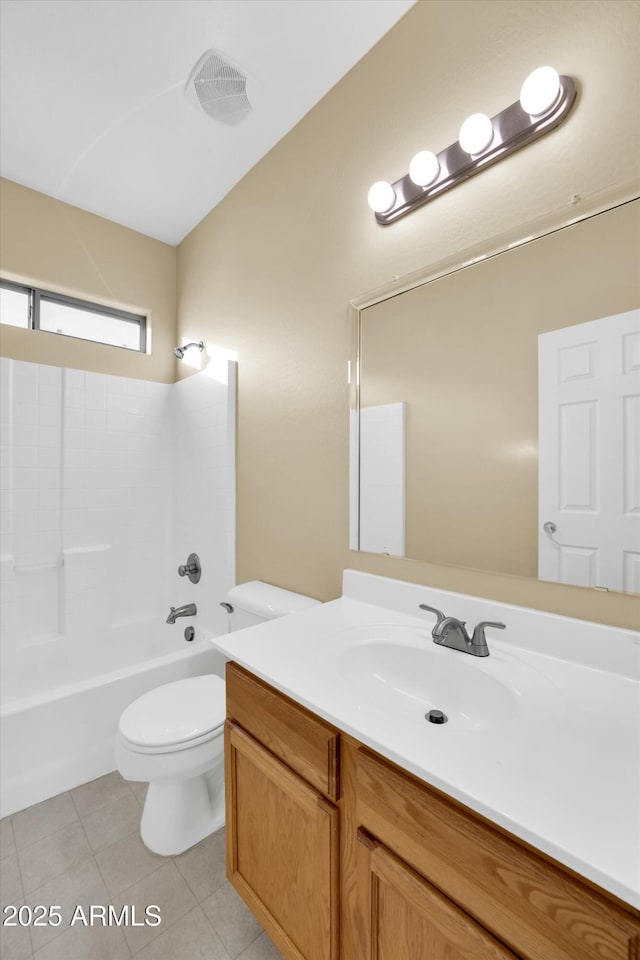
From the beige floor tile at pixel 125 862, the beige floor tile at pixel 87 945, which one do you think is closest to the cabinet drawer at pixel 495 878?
the beige floor tile at pixel 87 945

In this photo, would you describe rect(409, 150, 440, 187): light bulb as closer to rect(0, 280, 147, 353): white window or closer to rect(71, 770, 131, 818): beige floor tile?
rect(0, 280, 147, 353): white window

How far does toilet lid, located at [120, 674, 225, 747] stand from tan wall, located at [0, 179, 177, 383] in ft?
5.80

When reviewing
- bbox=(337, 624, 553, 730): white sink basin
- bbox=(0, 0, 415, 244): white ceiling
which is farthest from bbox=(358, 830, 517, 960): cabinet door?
bbox=(0, 0, 415, 244): white ceiling

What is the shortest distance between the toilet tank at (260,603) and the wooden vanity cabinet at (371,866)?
492 mm

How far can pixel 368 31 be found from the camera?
4.64 ft

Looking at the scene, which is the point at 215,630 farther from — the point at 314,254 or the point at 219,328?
the point at 314,254

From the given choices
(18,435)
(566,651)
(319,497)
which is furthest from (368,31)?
(18,435)

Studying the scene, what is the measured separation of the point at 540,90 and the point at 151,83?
1435 millimetres

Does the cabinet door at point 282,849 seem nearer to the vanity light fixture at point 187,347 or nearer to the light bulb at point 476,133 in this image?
the light bulb at point 476,133

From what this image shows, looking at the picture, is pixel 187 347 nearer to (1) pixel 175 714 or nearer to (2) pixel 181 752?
(1) pixel 175 714

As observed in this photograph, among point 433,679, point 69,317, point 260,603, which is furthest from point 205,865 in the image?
point 69,317

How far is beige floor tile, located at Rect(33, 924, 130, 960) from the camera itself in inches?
45.4

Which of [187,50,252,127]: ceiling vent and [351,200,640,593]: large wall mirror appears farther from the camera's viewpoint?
[187,50,252,127]: ceiling vent

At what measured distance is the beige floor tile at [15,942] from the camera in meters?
1.16
